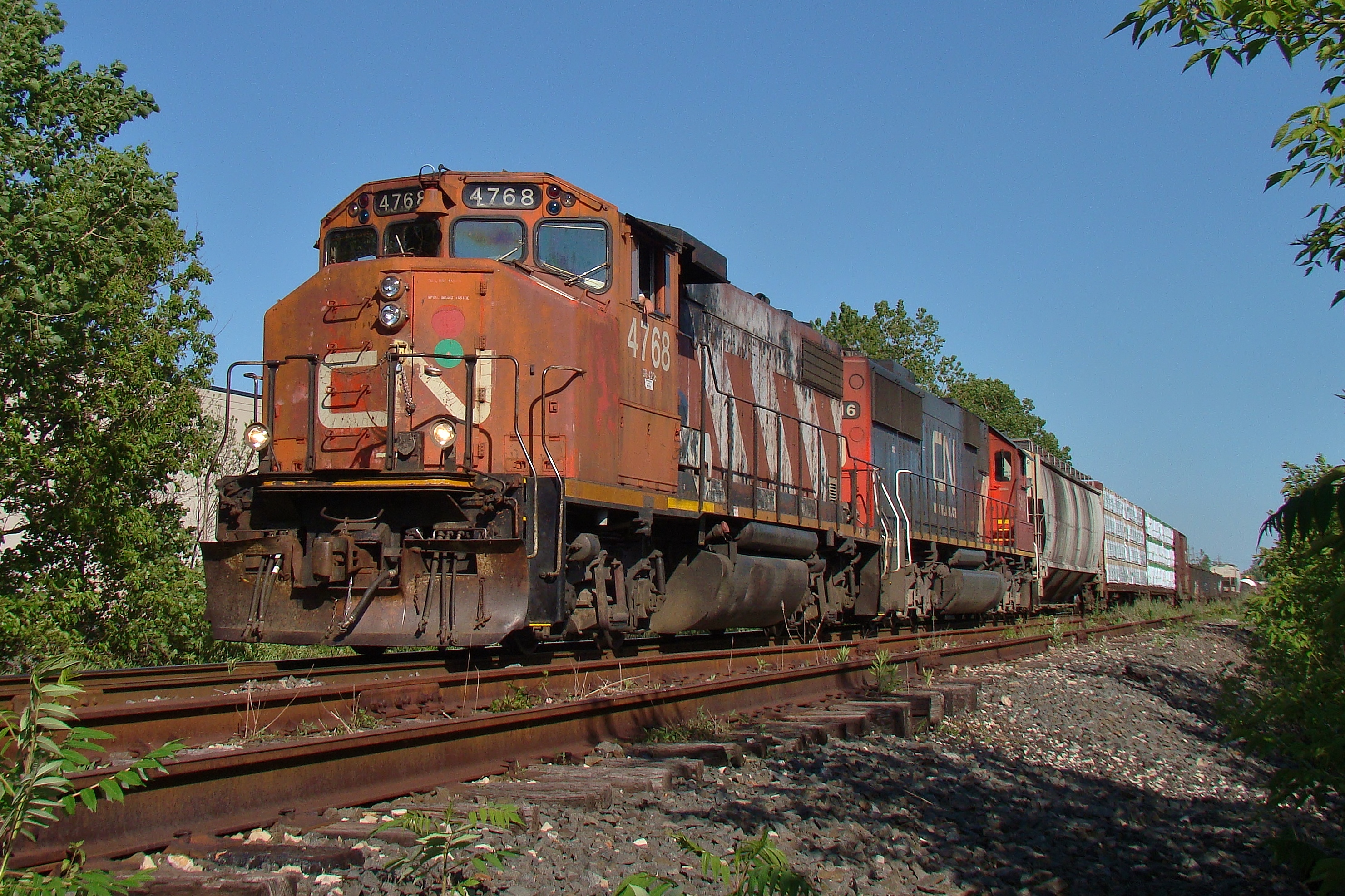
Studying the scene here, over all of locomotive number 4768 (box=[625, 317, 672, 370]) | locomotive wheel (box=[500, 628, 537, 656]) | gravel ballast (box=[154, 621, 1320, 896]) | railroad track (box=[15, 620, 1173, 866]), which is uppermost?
locomotive number 4768 (box=[625, 317, 672, 370])

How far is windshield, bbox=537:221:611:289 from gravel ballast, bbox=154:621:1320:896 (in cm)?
420

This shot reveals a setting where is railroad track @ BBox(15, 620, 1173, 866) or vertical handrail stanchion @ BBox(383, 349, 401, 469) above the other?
vertical handrail stanchion @ BBox(383, 349, 401, 469)

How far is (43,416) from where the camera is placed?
1172 cm

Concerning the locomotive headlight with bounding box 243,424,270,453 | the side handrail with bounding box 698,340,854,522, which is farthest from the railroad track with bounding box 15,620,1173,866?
the side handrail with bounding box 698,340,854,522

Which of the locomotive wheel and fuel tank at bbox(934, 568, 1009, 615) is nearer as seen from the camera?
the locomotive wheel

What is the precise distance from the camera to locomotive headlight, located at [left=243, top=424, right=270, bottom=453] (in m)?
7.98

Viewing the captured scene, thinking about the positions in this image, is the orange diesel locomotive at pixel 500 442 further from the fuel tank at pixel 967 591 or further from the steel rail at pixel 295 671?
the fuel tank at pixel 967 591

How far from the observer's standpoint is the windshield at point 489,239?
8.59 meters

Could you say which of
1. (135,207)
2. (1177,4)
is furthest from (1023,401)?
(1177,4)

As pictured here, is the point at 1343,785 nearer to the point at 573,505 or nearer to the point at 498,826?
the point at 498,826

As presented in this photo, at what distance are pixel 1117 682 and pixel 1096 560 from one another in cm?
1743

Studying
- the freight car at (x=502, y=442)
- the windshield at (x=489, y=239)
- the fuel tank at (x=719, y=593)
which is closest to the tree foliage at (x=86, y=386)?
the freight car at (x=502, y=442)

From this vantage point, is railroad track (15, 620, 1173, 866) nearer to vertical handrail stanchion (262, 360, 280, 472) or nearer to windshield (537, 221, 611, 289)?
vertical handrail stanchion (262, 360, 280, 472)

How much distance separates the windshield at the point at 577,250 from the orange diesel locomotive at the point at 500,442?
18 millimetres
